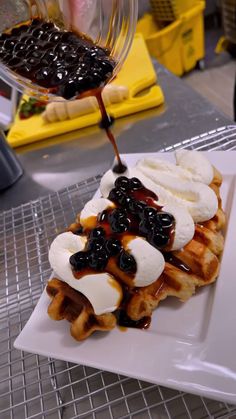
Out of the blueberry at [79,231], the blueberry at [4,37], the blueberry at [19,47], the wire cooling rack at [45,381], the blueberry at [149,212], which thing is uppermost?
the blueberry at [4,37]

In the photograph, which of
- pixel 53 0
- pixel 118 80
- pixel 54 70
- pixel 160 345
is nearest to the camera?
pixel 160 345

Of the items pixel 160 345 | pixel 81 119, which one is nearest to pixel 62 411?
pixel 160 345

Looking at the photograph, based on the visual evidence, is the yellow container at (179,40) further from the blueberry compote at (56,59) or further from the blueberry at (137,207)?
the blueberry at (137,207)

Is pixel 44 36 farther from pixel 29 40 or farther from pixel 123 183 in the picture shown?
pixel 123 183

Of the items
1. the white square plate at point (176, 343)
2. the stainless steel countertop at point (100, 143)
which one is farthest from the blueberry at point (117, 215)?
the stainless steel countertop at point (100, 143)

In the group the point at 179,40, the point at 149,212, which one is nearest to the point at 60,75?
the point at 149,212

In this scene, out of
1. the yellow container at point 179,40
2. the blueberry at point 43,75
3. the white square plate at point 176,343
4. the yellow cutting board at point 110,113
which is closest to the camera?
the white square plate at point 176,343

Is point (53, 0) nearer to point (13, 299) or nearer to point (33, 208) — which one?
point (33, 208)
